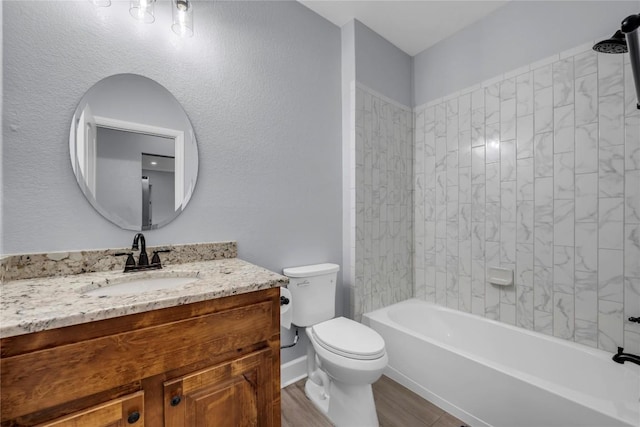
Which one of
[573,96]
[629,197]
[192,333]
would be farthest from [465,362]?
[573,96]

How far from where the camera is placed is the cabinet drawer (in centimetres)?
69

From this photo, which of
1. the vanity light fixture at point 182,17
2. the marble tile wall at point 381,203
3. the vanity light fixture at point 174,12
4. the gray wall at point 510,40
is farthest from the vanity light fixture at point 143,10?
the gray wall at point 510,40

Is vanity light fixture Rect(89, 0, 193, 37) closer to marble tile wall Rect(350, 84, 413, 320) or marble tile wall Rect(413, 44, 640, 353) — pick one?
marble tile wall Rect(350, 84, 413, 320)

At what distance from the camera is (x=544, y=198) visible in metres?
1.83

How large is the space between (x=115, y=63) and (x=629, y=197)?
2.72 metres

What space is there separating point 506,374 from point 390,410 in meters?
0.70

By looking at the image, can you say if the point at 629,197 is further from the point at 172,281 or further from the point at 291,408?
the point at 172,281

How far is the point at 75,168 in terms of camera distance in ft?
4.00

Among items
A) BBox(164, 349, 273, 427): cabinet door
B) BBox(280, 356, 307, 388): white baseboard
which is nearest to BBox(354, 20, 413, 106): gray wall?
BBox(164, 349, 273, 427): cabinet door

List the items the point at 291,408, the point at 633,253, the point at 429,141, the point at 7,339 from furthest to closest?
the point at 429,141 < the point at 291,408 < the point at 633,253 < the point at 7,339

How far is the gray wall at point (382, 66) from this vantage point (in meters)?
2.20

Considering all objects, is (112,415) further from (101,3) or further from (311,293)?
(101,3)

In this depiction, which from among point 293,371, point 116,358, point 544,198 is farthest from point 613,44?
point 293,371

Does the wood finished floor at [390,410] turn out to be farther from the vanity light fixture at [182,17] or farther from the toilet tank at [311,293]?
the vanity light fixture at [182,17]
